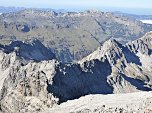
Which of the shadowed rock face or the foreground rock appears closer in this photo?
the foreground rock

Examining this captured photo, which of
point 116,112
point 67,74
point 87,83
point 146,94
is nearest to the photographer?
point 116,112

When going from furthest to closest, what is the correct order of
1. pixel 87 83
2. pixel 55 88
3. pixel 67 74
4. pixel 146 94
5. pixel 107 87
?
pixel 107 87 < pixel 87 83 < pixel 67 74 < pixel 55 88 < pixel 146 94

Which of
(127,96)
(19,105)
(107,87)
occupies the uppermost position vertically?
(127,96)

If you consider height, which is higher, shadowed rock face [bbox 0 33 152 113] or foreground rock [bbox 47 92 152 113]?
foreground rock [bbox 47 92 152 113]

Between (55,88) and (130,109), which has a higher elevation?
(130,109)

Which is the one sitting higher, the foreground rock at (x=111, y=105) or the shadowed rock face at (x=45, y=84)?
the foreground rock at (x=111, y=105)

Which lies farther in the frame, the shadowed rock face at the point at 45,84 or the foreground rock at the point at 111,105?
the shadowed rock face at the point at 45,84

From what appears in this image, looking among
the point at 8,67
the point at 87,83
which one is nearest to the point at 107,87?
the point at 87,83

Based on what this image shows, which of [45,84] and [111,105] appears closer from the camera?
[111,105]

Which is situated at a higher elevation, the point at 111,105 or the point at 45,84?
the point at 111,105

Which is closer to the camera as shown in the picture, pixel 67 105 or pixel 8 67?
pixel 67 105

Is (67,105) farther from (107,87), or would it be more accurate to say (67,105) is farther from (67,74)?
(107,87)
